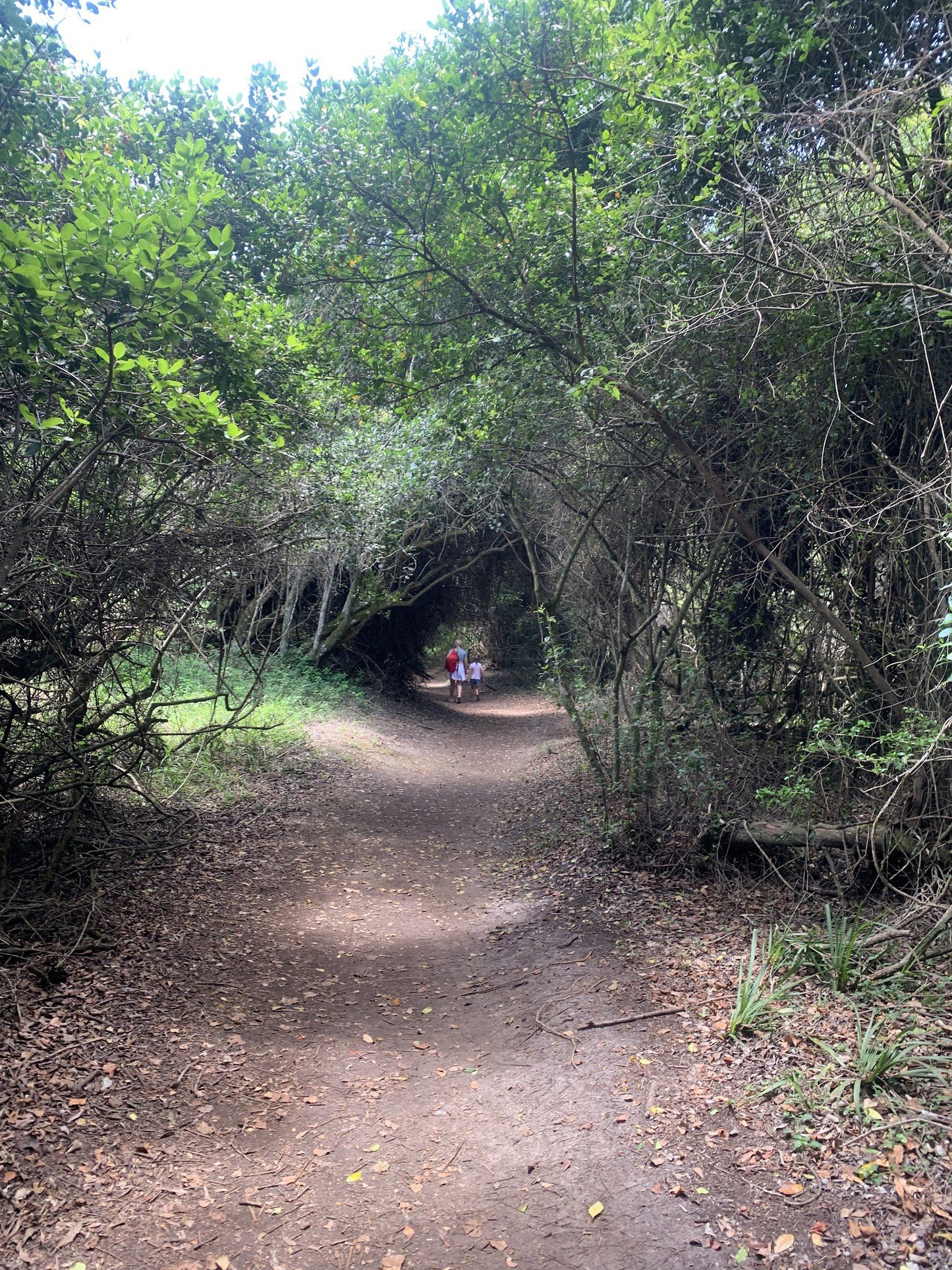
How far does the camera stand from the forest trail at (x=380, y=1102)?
3.03 meters

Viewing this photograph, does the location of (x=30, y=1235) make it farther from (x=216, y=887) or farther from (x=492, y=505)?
(x=492, y=505)

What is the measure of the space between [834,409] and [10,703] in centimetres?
626

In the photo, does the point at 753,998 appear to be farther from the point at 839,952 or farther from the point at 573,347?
the point at 573,347

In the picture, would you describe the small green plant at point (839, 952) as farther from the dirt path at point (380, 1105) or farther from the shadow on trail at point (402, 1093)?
the shadow on trail at point (402, 1093)

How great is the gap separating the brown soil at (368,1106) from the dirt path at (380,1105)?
1 centimetres

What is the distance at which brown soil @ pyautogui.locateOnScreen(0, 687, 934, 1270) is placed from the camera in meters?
3.00

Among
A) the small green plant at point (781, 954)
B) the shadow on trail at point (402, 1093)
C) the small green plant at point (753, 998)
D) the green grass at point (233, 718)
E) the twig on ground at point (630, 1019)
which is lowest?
the shadow on trail at point (402, 1093)

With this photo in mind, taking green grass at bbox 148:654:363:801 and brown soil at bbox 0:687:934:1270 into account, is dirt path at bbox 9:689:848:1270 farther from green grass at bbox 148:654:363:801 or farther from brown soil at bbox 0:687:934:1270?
green grass at bbox 148:654:363:801

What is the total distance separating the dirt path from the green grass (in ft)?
6.08

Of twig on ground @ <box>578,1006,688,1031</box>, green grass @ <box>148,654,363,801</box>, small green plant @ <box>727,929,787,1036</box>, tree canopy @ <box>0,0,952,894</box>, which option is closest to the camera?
small green plant @ <box>727,929,787,1036</box>

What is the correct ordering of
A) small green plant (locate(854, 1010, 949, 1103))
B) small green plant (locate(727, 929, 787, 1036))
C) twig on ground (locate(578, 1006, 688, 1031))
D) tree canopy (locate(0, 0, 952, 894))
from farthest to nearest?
1. twig on ground (locate(578, 1006, 688, 1031))
2. tree canopy (locate(0, 0, 952, 894))
3. small green plant (locate(727, 929, 787, 1036))
4. small green plant (locate(854, 1010, 949, 1103))

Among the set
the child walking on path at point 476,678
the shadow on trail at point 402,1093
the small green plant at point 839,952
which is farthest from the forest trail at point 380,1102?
the child walking on path at point 476,678

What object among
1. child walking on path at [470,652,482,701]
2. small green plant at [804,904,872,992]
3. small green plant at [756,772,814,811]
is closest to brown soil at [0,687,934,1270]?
small green plant at [804,904,872,992]

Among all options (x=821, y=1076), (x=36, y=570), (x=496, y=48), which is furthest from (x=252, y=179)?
(x=821, y=1076)
